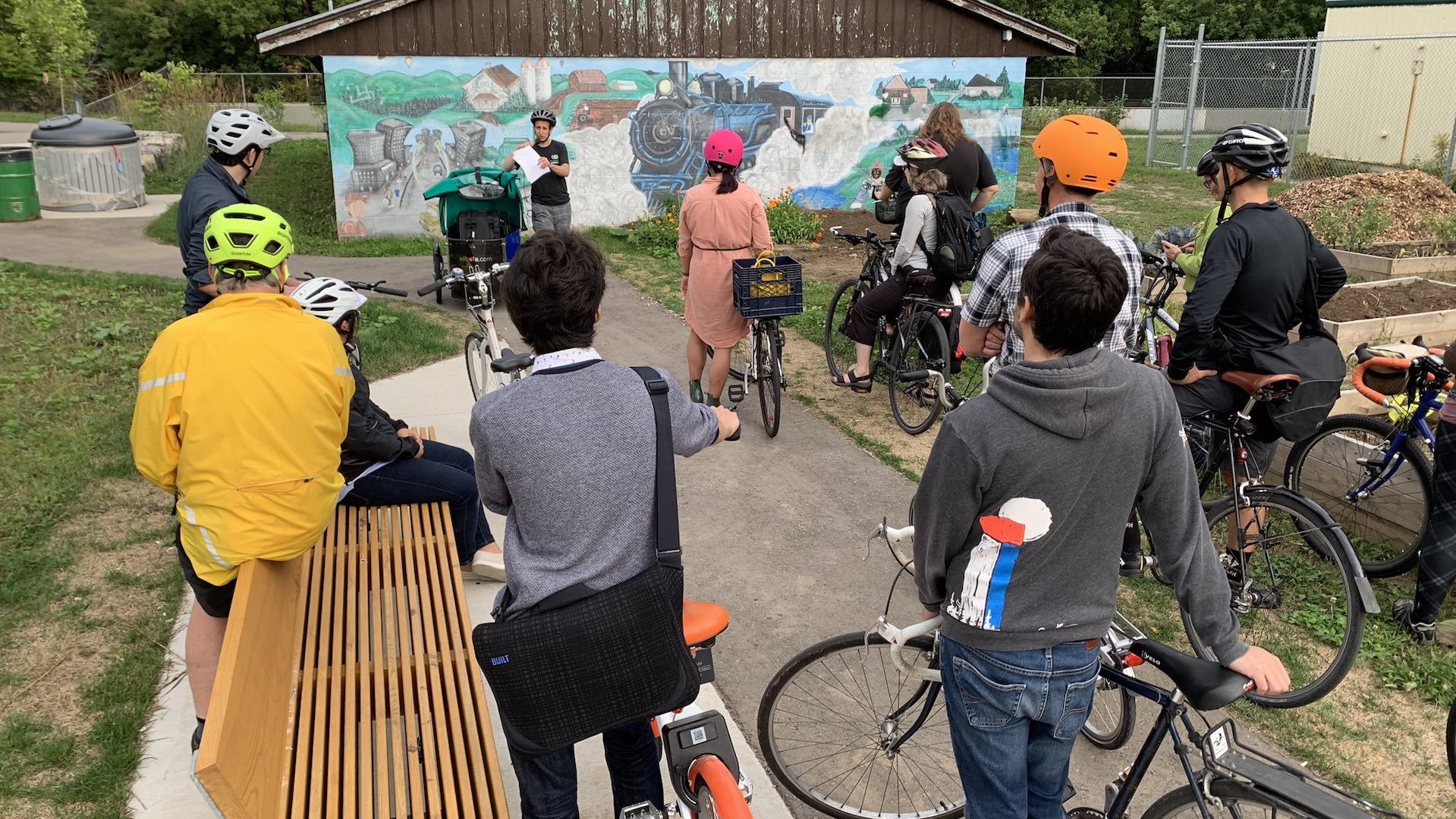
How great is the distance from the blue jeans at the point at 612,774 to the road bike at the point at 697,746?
7cm

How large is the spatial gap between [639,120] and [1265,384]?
42.7 feet

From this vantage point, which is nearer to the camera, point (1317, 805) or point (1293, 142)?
point (1317, 805)

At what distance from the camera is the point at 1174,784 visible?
369 centimetres

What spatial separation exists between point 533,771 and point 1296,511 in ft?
10.2

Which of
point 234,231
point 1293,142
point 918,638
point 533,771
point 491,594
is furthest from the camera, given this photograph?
point 1293,142

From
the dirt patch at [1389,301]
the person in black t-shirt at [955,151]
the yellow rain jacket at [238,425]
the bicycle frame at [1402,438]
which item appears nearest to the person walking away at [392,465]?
the yellow rain jacket at [238,425]

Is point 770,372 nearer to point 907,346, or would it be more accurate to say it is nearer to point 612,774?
point 907,346

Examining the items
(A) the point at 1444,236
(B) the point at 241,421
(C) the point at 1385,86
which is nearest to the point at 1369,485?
(B) the point at 241,421

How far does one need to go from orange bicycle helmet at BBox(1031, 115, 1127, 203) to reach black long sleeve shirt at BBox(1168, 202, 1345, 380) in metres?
0.66

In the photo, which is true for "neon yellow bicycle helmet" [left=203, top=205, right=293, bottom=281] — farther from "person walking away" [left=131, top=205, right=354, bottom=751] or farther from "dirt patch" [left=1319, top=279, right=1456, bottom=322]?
"dirt patch" [left=1319, top=279, right=1456, bottom=322]

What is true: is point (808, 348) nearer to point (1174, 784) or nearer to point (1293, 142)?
point (1174, 784)

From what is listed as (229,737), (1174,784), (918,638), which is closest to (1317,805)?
(918,638)

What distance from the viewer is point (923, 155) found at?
22.3ft

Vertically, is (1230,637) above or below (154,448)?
below
